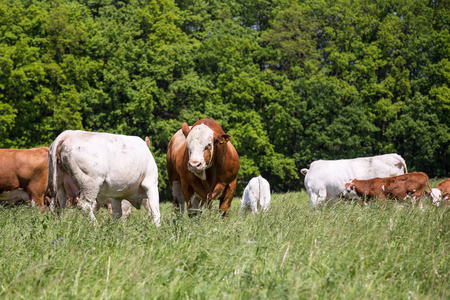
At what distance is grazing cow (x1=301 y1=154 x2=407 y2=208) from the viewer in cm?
1195

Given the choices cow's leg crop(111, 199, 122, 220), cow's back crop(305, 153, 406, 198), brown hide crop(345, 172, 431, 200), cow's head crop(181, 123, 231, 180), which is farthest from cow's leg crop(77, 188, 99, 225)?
cow's back crop(305, 153, 406, 198)

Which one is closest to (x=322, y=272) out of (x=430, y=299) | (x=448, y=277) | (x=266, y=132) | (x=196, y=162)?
(x=430, y=299)

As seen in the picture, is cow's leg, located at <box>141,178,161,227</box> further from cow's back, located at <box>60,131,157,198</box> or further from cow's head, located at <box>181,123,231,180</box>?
cow's head, located at <box>181,123,231,180</box>

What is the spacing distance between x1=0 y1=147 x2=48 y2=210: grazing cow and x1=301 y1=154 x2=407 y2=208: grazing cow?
20.1 feet

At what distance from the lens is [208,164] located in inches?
273

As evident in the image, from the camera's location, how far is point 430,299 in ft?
11.3

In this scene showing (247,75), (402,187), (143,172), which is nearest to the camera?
(143,172)

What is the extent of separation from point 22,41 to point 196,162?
84.1 ft

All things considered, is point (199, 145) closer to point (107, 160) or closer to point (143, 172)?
point (143, 172)

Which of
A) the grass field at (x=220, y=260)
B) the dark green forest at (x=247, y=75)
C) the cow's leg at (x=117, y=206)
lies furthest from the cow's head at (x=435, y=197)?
the dark green forest at (x=247, y=75)

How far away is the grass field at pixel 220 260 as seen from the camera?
128 inches

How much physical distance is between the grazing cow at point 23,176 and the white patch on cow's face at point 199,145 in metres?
5.44

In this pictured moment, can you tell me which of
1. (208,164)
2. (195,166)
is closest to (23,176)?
(208,164)

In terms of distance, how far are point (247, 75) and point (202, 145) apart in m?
28.1
